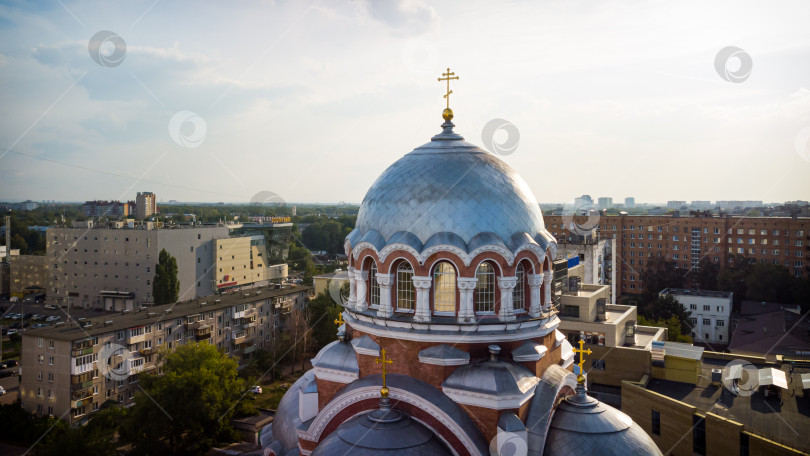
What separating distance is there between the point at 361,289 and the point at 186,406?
16420 mm

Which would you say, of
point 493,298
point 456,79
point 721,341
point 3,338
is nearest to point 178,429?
point 493,298

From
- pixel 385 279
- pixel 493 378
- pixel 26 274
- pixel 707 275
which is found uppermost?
pixel 385 279

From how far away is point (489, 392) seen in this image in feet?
43.3

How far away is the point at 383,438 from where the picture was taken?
12.4 metres

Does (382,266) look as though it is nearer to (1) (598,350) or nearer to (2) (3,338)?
(1) (598,350)

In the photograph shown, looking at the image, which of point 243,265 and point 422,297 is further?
point 243,265

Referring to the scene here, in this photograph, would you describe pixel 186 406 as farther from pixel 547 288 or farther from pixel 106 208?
pixel 106 208

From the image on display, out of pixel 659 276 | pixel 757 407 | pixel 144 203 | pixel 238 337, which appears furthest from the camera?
pixel 144 203

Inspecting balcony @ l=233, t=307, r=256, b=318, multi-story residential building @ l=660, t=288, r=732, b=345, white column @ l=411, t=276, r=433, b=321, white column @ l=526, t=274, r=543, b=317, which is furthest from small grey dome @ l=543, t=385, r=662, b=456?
multi-story residential building @ l=660, t=288, r=732, b=345

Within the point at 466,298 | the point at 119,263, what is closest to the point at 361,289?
the point at 466,298

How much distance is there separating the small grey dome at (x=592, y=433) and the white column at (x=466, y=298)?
3.34m

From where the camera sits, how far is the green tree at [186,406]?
85.8ft

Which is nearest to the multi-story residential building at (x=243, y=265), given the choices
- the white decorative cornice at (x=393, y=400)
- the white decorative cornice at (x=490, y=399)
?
the white decorative cornice at (x=393, y=400)

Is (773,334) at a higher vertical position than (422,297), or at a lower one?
lower
